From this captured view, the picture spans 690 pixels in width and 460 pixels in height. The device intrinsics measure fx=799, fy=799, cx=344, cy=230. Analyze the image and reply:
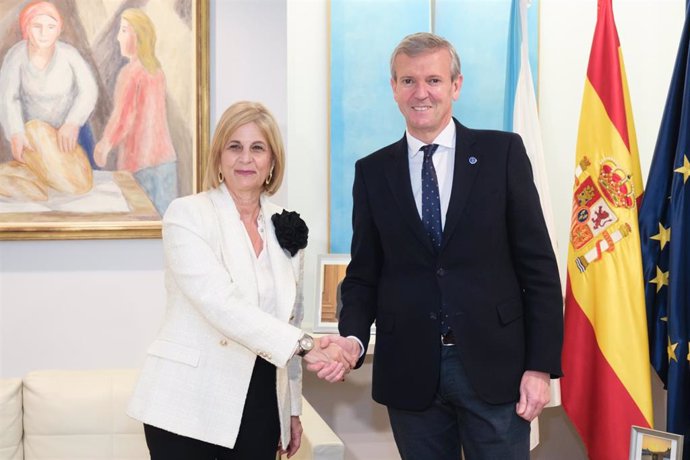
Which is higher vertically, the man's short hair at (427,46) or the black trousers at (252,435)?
the man's short hair at (427,46)

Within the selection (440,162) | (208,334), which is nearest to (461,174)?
(440,162)

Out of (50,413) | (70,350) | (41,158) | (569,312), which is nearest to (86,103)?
(41,158)

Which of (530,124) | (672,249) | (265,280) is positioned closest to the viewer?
(265,280)

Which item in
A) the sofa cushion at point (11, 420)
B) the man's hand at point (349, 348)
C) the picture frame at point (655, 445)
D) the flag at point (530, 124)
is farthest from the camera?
the flag at point (530, 124)

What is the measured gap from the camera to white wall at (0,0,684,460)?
3.15 meters

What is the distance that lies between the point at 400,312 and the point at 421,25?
1.98 metres

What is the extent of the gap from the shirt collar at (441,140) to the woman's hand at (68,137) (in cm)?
160

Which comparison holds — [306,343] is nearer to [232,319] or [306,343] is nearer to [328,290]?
[232,319]

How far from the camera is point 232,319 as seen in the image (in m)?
2.05

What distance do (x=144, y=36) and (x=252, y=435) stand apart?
5.69 ft

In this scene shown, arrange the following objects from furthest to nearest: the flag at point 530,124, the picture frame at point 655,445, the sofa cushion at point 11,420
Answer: the flag at point 530,124, the sofa cushion at point 11,420, the picture frame at point 655,445

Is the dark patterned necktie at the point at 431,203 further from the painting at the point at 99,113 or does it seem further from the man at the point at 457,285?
the painting at the point at 99,113

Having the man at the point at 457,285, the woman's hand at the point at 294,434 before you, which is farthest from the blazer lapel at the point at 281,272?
the woman's hand at the point at 294,434

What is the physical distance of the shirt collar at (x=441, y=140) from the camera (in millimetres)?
2100
